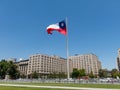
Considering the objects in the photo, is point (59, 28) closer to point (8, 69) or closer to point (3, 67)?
point (8, 69)

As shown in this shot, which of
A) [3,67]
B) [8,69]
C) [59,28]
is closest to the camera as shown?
[59,28]

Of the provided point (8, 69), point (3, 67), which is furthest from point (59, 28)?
point (3, 67)

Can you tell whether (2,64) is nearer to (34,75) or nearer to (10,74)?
(10,74)

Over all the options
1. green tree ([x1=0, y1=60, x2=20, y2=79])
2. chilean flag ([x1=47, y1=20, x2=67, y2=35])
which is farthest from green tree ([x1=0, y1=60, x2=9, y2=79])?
chilean flag ([x1=47, y1=20, x2=67, y2=35])

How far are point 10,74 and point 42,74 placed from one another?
7455cm

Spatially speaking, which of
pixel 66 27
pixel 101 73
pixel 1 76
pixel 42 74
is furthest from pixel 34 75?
pixel 66 27

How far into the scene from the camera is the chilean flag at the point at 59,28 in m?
45.5

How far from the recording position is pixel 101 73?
17388 centimetres

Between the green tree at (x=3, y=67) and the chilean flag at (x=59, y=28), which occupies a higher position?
the chilean flag at (x=59, y=28)

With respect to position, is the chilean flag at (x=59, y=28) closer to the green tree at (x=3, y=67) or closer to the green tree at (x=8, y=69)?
the green tree at (x=8, y=69)

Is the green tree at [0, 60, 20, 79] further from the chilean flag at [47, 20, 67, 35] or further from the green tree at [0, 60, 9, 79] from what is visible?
the chilean flag at [47, 20, 67, 35]

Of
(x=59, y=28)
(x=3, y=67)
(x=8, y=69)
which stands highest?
(x=59, y=28)

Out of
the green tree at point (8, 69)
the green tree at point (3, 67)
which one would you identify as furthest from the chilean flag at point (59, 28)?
the green tree at point (3, 67)

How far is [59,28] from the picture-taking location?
153 ft
